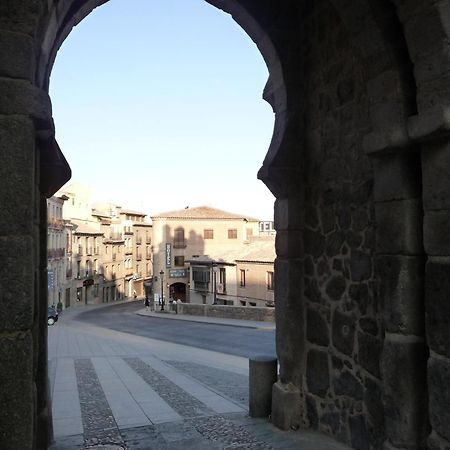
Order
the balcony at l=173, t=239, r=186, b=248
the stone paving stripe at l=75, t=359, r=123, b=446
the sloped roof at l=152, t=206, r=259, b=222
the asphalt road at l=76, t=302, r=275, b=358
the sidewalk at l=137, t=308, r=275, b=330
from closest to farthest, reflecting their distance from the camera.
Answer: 1. the stone paving stripe at l=75, t=359, r=123, b=446
2. the asphalt road at l=76, t=302, r=275, b=358
3. the sidewalk at l=137, t=308, r=275, b=330
4. the balcony at l=173, t=239, r=186, b=248
5. the sloped roof at l=152, t=206, r=259, b=222

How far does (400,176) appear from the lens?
12.2 feet

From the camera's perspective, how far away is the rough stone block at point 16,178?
2.58 meters

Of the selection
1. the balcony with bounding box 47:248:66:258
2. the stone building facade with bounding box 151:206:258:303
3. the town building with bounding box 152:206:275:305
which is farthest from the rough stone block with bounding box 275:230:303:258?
the stone building facade with bounding box 151:206:258:303

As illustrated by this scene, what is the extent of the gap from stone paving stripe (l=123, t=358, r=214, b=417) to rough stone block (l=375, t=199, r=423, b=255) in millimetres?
3351

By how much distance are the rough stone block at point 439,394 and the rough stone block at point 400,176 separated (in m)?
1.25

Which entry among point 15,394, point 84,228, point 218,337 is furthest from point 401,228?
point 84,228

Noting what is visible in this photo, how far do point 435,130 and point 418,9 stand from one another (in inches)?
35.1

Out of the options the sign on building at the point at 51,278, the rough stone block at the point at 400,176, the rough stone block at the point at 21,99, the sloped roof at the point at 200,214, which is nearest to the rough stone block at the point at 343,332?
the rough stone block at the point at 400,176

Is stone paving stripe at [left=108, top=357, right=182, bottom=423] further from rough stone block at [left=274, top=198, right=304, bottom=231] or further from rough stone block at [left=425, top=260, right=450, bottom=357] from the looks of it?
rough stone block at [left=425, top=260, right=450, bottom=357]

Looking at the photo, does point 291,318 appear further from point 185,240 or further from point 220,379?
point 185,240

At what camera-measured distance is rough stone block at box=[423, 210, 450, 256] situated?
10.7ft

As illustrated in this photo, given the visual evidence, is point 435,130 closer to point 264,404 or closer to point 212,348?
point 264,404

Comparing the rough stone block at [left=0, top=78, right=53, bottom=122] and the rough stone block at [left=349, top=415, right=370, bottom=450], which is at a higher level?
the rough stone block at [left=0, top=78, right=53, bottom=122]

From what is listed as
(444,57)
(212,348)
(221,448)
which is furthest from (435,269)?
(212,348)
